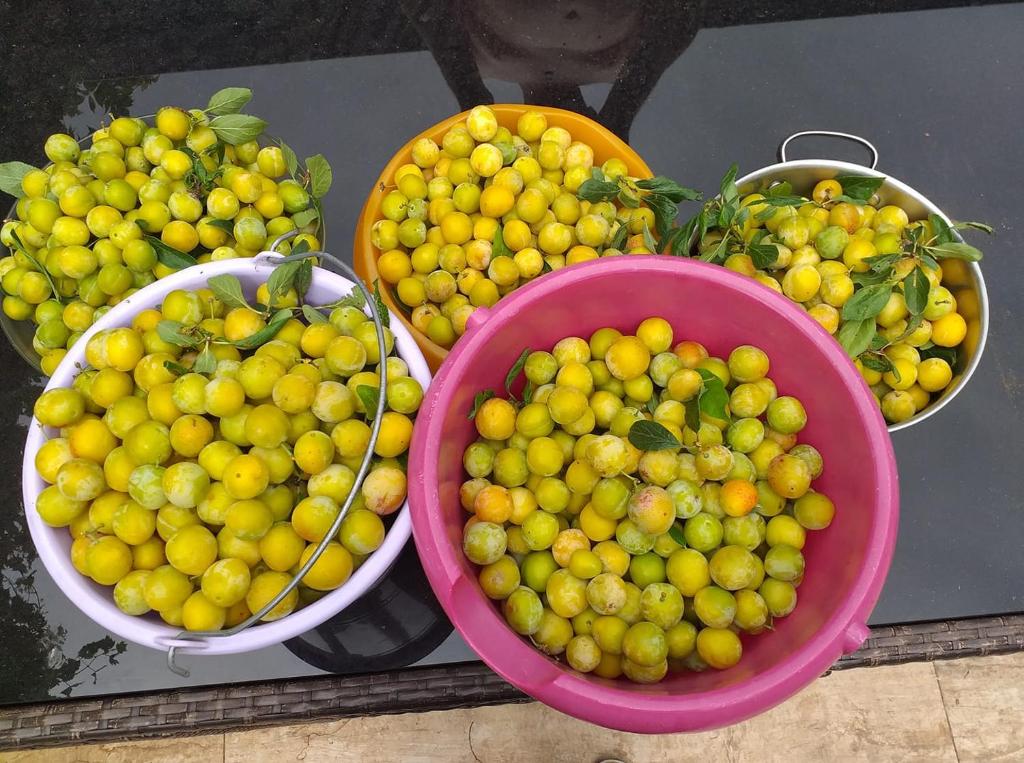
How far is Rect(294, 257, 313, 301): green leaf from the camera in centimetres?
99

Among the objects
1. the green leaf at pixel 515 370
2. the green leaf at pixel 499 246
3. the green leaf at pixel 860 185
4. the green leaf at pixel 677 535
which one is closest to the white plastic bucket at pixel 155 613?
the green leaf at pixel 515 370

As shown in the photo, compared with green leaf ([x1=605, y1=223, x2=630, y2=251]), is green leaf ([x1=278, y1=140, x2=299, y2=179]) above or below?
below

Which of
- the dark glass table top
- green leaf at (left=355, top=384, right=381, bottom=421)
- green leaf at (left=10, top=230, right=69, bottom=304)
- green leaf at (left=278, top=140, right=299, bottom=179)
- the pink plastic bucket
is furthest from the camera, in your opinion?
the dark glass table top

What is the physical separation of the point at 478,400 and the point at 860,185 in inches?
32.9

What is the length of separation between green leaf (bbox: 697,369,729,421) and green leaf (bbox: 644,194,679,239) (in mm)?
298

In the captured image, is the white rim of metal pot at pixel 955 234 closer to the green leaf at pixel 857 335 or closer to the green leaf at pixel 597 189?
the green leaf at pixel 857 335

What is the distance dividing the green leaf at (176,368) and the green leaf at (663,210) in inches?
30.1

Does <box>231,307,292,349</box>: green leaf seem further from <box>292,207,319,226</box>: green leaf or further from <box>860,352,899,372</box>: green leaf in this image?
<box>860,352,899,372</box>: green leaf

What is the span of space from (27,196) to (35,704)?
938mm

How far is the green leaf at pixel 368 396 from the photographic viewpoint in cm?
89

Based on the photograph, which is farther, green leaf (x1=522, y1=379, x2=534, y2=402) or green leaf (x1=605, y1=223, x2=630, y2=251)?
green leaf (x1=605, y1=223, x2=630, y2=251)

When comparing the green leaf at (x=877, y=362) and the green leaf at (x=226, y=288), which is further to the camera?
the green leaf at (x=877, y=362)

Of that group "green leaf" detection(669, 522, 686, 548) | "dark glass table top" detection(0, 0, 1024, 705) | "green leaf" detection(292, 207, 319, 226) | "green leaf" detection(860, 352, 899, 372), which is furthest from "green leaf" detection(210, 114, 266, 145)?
"green leaf" detection(860, 352, 899, 372)

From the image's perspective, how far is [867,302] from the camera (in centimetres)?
106
